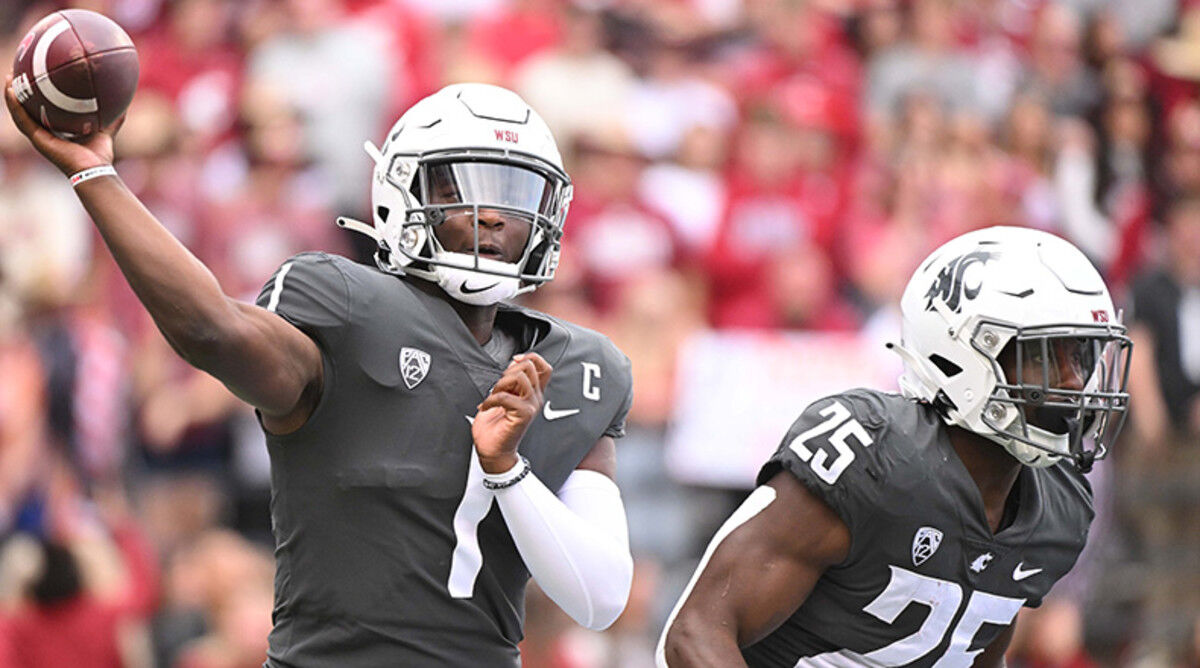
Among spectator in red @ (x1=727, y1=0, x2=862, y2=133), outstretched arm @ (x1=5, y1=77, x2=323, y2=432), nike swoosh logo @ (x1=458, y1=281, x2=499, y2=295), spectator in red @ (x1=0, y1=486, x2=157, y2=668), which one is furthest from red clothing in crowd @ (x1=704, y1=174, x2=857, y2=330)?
outstretched arm @ (x1=5, y1=77, x2=323, y2=432)

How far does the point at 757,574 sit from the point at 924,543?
0.38 m

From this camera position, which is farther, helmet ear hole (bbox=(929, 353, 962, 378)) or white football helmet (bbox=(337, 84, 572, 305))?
helmet ear hole (bbox=(929, 353, 962, 378))

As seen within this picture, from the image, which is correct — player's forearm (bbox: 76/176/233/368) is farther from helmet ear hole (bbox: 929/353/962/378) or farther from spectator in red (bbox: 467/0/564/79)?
spectator in red (bbox: 467/0/564/79)

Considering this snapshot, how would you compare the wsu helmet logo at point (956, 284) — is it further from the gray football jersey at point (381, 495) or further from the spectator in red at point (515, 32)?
the spectator in red at point (515, 32)

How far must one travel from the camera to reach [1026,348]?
12.3 ft

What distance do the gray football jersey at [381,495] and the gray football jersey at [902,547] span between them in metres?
0.67

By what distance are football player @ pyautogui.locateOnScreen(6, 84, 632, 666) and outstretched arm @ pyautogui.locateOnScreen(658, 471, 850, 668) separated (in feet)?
0.61

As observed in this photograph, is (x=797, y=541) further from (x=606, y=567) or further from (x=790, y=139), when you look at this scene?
(x=790, y=139)

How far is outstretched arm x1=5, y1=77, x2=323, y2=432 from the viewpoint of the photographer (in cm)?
291

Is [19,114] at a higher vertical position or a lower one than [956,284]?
higher

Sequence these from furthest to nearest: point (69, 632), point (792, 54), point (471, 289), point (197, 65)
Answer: point (792, 54)
point (197, 65)
point (69, 632)
point (471, 289)

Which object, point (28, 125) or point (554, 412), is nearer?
point (28, 125)

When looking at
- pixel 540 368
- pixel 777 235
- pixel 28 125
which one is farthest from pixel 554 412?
pixel 777 235

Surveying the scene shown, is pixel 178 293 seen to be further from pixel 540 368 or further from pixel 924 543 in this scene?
pixel 924 543
